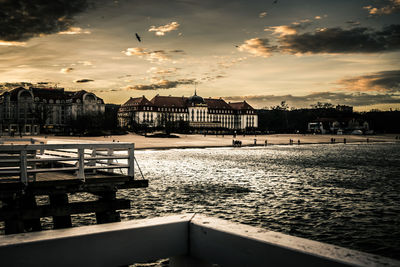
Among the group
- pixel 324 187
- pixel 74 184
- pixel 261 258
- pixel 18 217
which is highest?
pixel 261 258

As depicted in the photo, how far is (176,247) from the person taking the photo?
2809 millimetres

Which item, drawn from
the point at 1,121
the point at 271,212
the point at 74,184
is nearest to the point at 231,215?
the point at 271,212

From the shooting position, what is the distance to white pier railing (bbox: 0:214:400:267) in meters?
2.23

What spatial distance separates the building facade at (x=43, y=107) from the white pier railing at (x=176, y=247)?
12913 cm

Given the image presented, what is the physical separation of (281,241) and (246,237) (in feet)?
0.80

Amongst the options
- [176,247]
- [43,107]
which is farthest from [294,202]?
[43,107]

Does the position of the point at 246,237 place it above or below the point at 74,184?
above

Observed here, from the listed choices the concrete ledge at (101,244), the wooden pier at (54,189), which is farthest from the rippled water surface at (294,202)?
the concrete ledge at (101,244)

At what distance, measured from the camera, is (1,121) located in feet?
439

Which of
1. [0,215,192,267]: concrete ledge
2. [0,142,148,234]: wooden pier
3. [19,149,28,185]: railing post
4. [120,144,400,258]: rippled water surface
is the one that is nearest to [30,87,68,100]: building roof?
[120,144,400,258]: rippled water surface

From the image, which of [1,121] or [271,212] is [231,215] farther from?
[1,121]

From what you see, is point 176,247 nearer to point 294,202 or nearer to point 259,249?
point 259,249

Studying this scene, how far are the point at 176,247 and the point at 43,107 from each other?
461 feet

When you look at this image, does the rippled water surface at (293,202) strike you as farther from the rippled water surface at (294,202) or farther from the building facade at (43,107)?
the building facade at (43,107)
